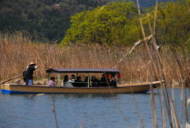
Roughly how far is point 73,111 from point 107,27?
147 feet

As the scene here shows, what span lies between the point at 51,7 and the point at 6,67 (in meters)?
70.3

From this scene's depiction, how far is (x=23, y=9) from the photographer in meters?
102

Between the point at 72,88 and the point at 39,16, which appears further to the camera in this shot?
the point at 39,16

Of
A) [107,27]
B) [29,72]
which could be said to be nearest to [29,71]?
[29,72]

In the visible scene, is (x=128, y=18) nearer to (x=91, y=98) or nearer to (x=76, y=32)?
(x=76, y=32)

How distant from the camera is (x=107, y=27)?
71.2 meters

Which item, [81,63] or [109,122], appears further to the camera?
[81,63]

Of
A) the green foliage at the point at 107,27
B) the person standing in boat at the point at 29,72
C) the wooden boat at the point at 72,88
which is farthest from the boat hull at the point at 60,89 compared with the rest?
the green foliage at the point at 107,27

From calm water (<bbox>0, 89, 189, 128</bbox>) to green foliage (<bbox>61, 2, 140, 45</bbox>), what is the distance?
32.7 metres

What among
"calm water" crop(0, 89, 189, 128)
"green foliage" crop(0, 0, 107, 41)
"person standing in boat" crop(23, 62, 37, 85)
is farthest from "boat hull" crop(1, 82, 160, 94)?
"green foliage" crop(0, 0, 107, 41)

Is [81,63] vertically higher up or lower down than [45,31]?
lower down

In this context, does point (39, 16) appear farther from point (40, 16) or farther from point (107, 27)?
point (107, 27)

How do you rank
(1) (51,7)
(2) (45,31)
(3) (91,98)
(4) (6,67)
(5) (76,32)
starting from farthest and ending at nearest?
(1) (51,7) < (2) (45,31) < (5) (76,32) < (4) (6,67) < (3) (91,98)

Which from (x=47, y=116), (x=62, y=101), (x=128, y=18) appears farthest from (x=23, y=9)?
(x=47, y=116)
